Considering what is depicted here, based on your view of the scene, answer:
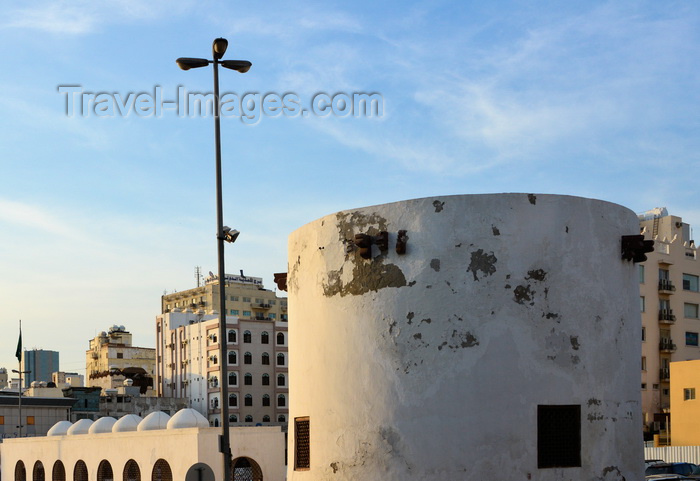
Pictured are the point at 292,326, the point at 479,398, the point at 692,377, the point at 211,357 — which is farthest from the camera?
the point at 211,357

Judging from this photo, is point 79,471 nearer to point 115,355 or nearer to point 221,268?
point 221,268

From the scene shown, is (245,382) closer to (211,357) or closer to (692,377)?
(211,357)

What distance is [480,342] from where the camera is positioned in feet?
47.0

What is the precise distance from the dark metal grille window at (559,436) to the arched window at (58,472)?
111 ft

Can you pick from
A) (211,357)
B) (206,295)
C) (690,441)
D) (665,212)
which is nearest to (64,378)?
(206,295)

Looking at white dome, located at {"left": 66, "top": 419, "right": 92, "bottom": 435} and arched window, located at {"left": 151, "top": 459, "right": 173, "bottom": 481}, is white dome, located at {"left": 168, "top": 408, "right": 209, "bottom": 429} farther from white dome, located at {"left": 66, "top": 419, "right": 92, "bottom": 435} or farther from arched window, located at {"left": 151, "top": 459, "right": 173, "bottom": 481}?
white dome, located at {"left": 66, "top": 419, "right": 92, "bottom": 435}

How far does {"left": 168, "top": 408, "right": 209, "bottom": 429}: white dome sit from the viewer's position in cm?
3972

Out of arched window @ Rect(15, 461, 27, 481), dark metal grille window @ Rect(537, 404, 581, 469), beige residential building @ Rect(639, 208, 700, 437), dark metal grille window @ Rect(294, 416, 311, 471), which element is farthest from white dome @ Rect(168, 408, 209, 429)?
beige residential building @ Rect(639, 208, 700, 437)

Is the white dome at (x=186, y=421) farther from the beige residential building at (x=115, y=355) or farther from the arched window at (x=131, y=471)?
the beige residential building at (x=115, y=355)

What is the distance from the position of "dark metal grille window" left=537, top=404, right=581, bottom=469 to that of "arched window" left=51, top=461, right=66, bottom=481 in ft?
111

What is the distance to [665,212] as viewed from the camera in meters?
69.9

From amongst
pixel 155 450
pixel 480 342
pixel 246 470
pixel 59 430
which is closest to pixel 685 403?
pixel 246 470

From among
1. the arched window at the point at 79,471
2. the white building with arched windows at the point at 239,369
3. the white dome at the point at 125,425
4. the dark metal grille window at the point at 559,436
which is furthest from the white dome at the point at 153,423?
the white building with arched windows at the point at 239,369

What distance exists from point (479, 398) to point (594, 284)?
256 cm
